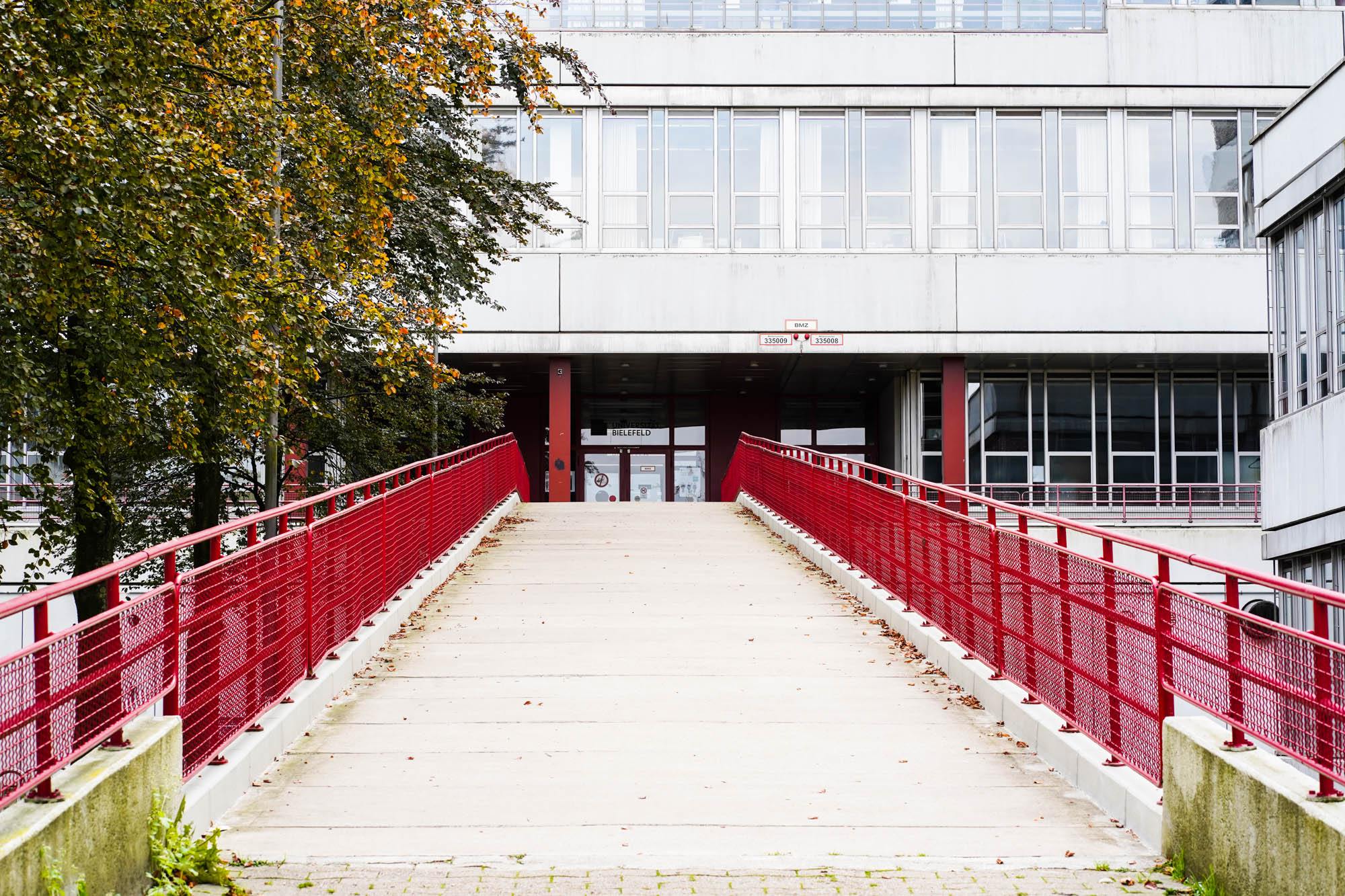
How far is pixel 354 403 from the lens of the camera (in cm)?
1741

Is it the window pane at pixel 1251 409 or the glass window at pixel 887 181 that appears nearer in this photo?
the glass window at pixel 887 181

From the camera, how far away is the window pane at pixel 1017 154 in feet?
98.0

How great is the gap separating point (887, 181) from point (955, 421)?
5857 mm

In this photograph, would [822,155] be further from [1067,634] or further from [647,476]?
[1067,634]

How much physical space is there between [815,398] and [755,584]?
2505 centimetres

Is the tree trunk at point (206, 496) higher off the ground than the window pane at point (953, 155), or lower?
lower

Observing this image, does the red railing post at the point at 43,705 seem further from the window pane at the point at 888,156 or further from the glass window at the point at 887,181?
the window pane at the point at 888,156

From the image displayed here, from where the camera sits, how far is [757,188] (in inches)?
1180

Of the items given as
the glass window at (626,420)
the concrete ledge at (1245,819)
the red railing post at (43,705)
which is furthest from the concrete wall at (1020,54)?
the red railing post at (43,705)

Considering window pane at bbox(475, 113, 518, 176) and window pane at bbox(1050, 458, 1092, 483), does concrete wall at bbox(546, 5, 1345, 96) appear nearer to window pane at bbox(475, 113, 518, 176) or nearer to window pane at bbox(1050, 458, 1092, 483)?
window pane at bbox(475, 113, 518, 176)

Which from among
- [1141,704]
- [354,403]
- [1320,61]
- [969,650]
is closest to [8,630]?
[354,403]

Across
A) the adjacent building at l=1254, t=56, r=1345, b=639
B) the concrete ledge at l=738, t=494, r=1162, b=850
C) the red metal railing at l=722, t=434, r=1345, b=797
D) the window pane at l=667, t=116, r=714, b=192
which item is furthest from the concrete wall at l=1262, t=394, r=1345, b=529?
the window pane at l=667, t=116, r=714, b=192

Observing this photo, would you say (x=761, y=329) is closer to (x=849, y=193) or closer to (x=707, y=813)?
(x=849, y=193)

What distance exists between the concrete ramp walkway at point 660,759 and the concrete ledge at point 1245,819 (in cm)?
37
